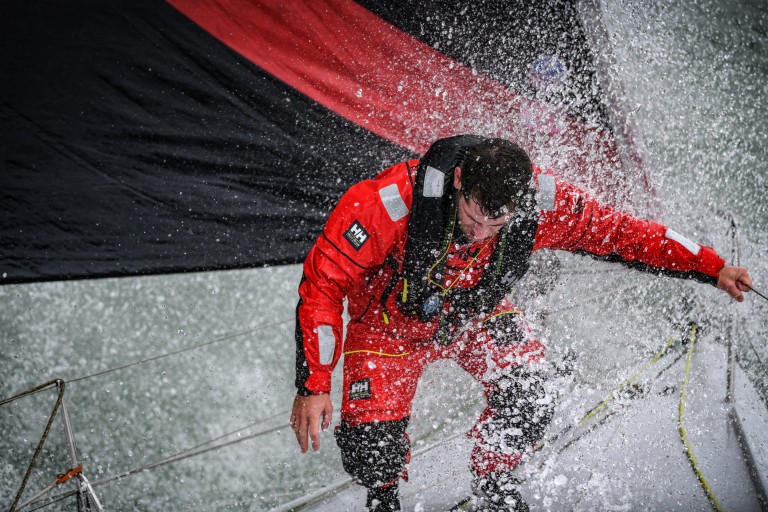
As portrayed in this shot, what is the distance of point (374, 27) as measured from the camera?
1.62 meters

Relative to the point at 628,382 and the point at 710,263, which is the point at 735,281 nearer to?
the point at 710,263

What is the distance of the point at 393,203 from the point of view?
1430mm

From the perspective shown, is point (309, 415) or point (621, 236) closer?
point (309, 415)

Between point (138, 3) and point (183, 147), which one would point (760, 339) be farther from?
point (138, 3)

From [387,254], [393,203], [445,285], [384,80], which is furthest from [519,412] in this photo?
[384,80]

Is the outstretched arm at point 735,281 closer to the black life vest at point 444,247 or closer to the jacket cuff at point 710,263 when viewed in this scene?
the jacket cuff at point 710,263

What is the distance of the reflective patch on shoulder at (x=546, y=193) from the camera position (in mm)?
1506

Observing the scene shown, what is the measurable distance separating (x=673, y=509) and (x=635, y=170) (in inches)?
40.6

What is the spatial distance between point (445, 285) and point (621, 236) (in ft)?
1.64

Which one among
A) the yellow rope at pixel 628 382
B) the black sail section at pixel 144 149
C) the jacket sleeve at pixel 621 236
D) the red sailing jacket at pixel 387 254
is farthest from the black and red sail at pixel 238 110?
the yellow rope at pixel 628 382

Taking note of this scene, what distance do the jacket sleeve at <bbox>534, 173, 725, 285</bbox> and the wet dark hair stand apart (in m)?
0.22

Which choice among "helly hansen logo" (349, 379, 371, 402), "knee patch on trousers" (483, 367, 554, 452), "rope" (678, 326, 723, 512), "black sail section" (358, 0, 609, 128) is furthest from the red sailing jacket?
"rope" (678, 326, 723, 512)

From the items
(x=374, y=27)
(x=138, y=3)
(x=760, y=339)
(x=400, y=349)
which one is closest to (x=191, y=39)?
(x=138, y=3)

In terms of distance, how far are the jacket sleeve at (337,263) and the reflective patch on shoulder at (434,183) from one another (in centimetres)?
7
